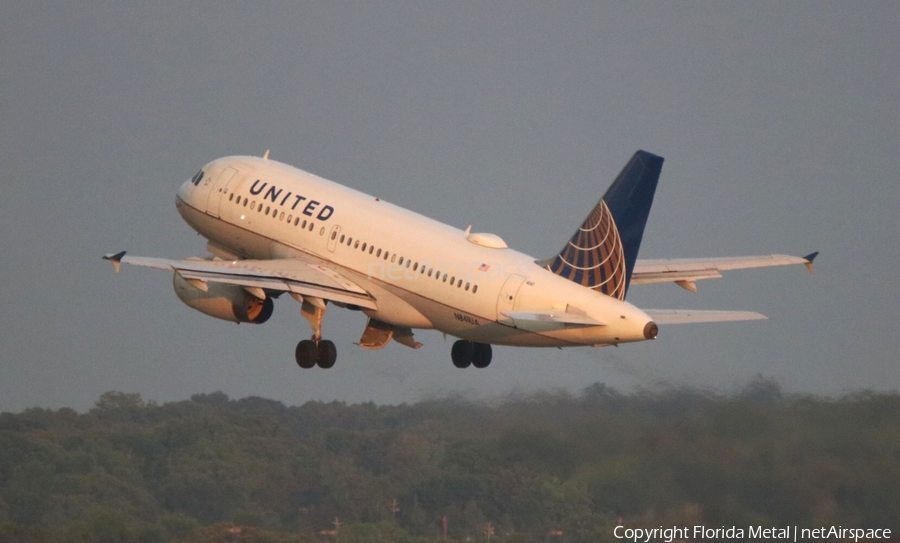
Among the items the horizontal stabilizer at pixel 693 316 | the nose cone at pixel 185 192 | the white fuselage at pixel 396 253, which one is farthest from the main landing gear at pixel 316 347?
the horizontal stabilizer at pixel 693 316

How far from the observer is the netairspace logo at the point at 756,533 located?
180ft

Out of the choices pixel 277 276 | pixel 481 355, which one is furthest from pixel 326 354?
pixel 481 355

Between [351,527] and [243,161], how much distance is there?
1843 centimetres

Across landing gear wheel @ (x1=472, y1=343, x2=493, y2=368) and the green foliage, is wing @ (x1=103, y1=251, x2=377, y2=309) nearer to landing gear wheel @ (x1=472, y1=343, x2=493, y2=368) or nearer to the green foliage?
landing gear wheel @ (x1=472, y1=343, x2=493, y2=368)

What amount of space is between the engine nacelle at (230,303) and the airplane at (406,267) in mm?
43

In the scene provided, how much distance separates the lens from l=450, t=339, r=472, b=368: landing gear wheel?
6525 cm

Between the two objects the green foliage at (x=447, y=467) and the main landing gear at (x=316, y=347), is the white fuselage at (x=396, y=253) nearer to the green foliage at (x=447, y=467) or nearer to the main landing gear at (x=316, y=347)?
the main landing gear at (x=316, y=347)

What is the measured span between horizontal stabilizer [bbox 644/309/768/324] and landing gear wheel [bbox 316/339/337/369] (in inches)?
413

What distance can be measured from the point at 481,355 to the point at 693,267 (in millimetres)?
→ 7037

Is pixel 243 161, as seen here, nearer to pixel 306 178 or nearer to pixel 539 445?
pixel 306 178

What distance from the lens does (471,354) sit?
214 ft

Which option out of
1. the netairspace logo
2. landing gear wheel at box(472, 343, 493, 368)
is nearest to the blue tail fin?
the netairspace logo

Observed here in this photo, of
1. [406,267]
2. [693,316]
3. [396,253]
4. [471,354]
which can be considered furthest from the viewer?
[471,354]

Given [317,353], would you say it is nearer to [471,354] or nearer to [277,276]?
[277,276]
